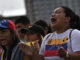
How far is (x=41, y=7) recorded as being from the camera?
93.8 metres

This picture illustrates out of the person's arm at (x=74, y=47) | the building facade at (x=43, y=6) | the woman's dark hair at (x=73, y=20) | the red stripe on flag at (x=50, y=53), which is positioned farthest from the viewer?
the building facade at (x=43, y=6)

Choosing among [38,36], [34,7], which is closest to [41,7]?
[34,7]

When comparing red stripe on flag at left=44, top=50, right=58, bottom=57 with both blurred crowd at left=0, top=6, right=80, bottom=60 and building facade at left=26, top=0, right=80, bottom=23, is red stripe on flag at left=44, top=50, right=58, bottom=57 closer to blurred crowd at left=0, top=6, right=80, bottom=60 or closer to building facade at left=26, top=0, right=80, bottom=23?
blurred crowd at left=0, top=6, right=80, bottom=60

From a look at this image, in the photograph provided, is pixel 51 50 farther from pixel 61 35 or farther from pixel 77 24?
pixel 77 24

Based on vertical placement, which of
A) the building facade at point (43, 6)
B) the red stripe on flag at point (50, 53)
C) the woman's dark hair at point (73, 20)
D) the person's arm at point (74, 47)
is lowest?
the building facade at point (43, 6)

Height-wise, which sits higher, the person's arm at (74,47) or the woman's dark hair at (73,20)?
the woman's dark hair at (73,20)

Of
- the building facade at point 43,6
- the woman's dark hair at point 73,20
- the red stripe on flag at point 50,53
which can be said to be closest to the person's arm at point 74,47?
the red stripe on flag at point 50,53

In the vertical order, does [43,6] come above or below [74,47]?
→ below

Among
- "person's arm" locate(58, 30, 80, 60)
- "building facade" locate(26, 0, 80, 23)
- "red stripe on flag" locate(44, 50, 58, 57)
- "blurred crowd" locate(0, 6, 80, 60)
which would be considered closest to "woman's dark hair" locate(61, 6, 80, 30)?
"blurred crowd" locate(0, 6, 80, 60)

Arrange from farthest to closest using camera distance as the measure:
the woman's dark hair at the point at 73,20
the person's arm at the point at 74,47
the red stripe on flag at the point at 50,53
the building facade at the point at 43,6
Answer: the building facade at the point at 43,6 → the woman's dark hair at the point at 73,20 → the red stripe on flag at the point at 50,53 → the person's arm at the point at 74,47

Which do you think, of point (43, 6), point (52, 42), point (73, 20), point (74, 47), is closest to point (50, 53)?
point (52, 42)

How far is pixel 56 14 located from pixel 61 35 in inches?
13.6

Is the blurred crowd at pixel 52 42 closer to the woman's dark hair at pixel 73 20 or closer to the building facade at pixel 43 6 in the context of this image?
the woman's dark hair at pixel 73 20

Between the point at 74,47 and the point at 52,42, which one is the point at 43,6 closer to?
the point at 52,42
